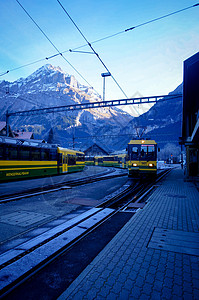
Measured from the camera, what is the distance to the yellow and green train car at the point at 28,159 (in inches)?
526

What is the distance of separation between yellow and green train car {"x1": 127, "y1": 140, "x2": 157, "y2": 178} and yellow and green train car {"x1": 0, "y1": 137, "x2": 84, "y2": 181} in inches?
326

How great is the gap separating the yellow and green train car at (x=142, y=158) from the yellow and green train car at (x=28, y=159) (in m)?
8.28

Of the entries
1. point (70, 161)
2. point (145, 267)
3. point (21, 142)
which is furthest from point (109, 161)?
point (145, 267)

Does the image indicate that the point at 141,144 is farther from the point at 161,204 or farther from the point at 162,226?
the point at 162,226

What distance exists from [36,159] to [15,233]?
12988mm

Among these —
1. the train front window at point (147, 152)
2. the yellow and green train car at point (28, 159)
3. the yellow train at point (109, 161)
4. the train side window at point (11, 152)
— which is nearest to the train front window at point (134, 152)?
the train front window at point (147, 152)

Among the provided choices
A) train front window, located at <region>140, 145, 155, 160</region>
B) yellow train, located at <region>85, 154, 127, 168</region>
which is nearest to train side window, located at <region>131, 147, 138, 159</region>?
train front window, located at <region>140, 145, 155, 160</region>

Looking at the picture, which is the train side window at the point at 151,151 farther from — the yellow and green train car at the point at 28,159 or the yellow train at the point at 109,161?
the yellow train at the point at 109,161

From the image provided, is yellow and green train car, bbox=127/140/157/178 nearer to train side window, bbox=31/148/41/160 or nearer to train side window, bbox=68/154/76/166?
train side window, bbox=31/148/41/160

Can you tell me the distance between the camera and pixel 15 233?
423 cm

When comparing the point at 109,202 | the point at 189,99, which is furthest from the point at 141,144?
the point at 109,202

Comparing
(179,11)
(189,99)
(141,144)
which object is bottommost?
(141,144)

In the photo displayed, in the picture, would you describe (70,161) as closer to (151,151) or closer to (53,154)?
(53,154)

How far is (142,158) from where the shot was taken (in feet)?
50.9
